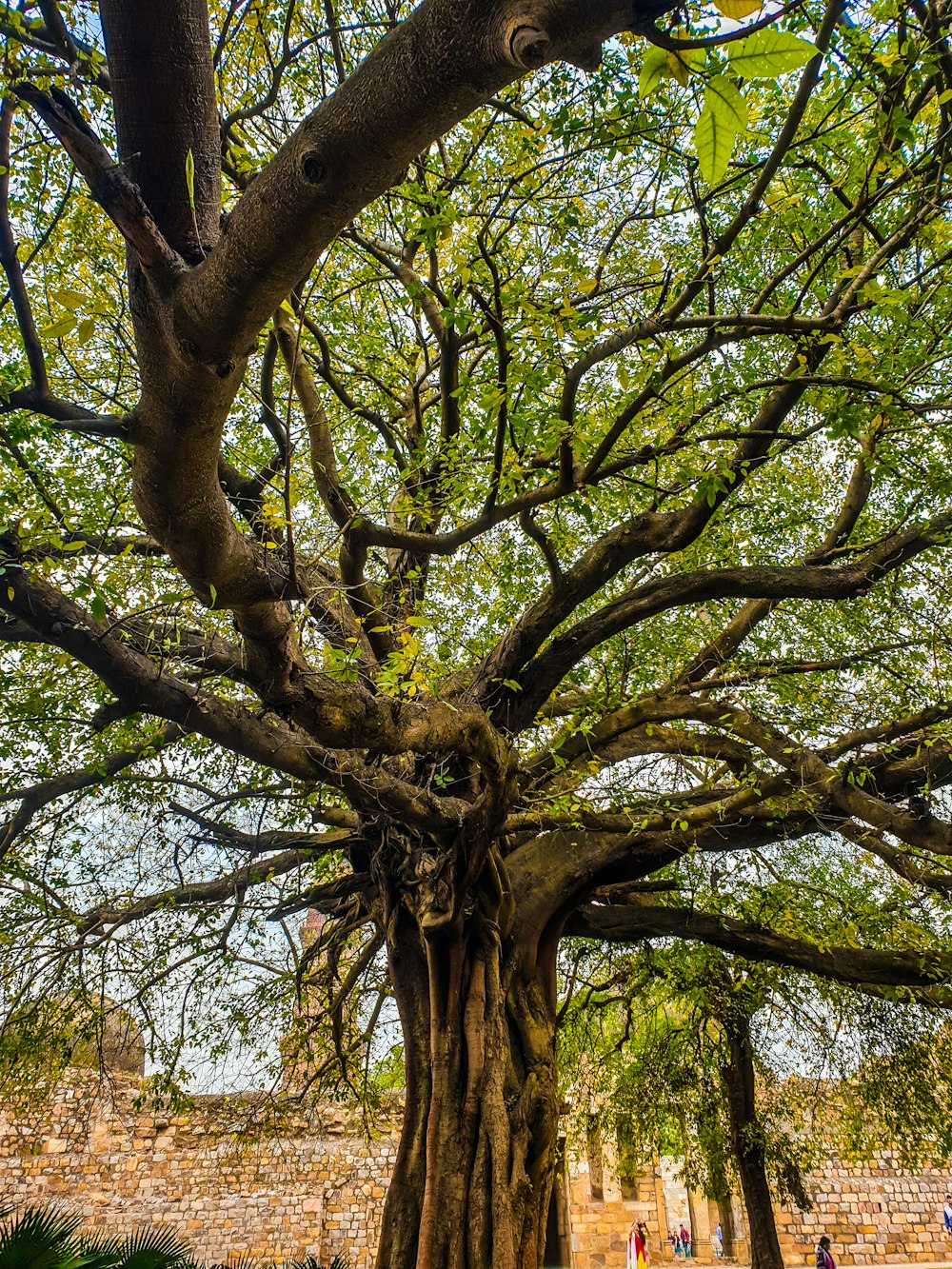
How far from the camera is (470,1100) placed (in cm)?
526

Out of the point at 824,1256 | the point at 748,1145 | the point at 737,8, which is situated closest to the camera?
the point at 737,8

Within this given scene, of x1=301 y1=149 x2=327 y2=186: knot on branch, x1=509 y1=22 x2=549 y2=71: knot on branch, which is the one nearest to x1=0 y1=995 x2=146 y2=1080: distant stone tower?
x1=301 y1=149 x2=327 y2=186: knot on branch

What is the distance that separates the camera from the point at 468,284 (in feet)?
12.7

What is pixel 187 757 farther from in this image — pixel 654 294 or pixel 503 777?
pixel 654 294

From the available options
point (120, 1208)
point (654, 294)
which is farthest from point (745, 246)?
point (120, 1208)

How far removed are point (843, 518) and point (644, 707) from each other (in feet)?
6.51

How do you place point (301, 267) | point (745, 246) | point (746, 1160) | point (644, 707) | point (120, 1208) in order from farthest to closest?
point (120, 1208) < point (746, 1160) < point (644, 707) < point (745, 246) < point (301, 267)

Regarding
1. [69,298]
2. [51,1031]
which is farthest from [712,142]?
[51,1031]

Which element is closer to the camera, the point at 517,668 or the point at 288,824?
the point at 517,668

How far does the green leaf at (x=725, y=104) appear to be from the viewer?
116cm

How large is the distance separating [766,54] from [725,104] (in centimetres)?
8

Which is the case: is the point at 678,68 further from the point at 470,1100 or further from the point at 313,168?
the point at 470,1100

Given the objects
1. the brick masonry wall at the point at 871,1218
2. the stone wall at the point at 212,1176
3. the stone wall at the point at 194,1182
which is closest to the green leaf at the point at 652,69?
the stone wall at the point at 212,1176

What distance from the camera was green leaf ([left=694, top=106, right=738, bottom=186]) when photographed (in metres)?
1.19
